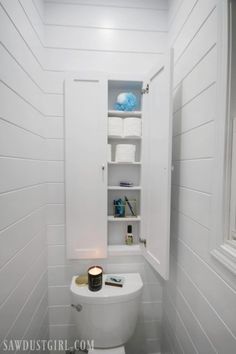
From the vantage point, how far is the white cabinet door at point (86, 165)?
1.21m

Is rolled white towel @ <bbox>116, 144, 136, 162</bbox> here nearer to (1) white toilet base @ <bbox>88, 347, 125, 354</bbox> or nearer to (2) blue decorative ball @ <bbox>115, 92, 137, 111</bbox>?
(2) blue decorative ball @ <bbox>115, 92, 137, 111</bbox>

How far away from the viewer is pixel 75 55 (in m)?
1.26

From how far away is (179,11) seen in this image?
3.56ft

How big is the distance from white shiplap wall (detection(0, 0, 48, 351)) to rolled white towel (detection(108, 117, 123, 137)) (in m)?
0.44

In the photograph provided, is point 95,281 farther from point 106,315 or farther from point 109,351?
point 109,351

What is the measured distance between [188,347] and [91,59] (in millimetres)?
1760

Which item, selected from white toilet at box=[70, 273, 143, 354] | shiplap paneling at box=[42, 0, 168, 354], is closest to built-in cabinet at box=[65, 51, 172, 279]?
shiplap paneling at box=[42, 0, 168, 354]

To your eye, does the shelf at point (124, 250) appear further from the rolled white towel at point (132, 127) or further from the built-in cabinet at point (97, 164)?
the rolled white towel at point (132, 127)

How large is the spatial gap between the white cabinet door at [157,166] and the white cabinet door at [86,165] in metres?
0.27

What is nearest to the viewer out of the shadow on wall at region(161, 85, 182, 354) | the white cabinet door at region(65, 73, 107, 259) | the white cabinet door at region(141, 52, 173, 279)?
the white cabinet door at region(141, 52, 173, 279)

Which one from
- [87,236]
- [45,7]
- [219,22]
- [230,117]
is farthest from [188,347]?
[45,7]

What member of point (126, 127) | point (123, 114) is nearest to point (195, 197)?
point (126, 127)

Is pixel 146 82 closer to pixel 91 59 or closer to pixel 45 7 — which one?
pixel 91 59

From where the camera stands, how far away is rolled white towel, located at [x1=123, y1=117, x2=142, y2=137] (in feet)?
4.08
